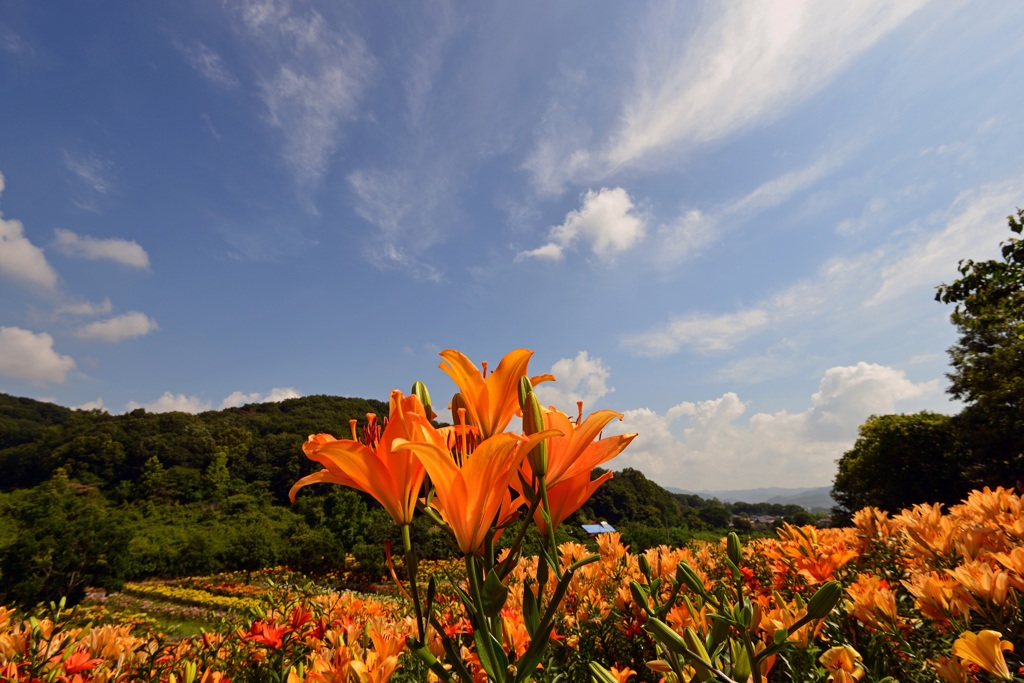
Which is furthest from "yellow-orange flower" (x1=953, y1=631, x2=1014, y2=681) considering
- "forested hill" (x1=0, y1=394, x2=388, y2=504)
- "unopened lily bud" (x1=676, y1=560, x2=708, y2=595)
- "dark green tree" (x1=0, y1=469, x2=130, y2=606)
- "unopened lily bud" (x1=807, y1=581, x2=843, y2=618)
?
"forested hill" (x1=0, y1=394, x2=388, y2=504)

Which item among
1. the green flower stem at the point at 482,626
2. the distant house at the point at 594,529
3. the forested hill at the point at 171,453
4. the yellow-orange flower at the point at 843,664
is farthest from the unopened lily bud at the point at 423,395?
the forested hill at the point at 171,453

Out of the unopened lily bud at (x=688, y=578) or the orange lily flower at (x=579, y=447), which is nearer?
the orange lily flower at (x=579, y=447)

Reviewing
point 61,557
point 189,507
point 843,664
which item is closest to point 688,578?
point 843,664

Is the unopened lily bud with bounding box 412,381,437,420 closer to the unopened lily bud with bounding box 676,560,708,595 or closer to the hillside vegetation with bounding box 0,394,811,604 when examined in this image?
the unopened lily bud with bounding box 676,560,708,595

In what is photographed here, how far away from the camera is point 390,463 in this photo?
2.18 ft

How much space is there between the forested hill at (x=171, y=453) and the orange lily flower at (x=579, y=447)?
90.8 feet

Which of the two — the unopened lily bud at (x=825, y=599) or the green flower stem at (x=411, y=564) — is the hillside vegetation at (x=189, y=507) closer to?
the green flower stem at (x=411, y=564)

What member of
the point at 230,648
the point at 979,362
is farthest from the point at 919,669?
the point at 979,362

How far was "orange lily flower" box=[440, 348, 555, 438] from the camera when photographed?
0.74 m


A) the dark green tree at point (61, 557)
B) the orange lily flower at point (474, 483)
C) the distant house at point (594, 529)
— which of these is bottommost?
the dark green tree at point (61, 557)

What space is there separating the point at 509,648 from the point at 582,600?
93 centimetres

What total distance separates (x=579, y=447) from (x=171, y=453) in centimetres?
4252

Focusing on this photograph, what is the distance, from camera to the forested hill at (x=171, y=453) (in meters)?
29.5

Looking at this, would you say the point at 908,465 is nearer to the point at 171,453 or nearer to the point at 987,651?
the point at 987,651
